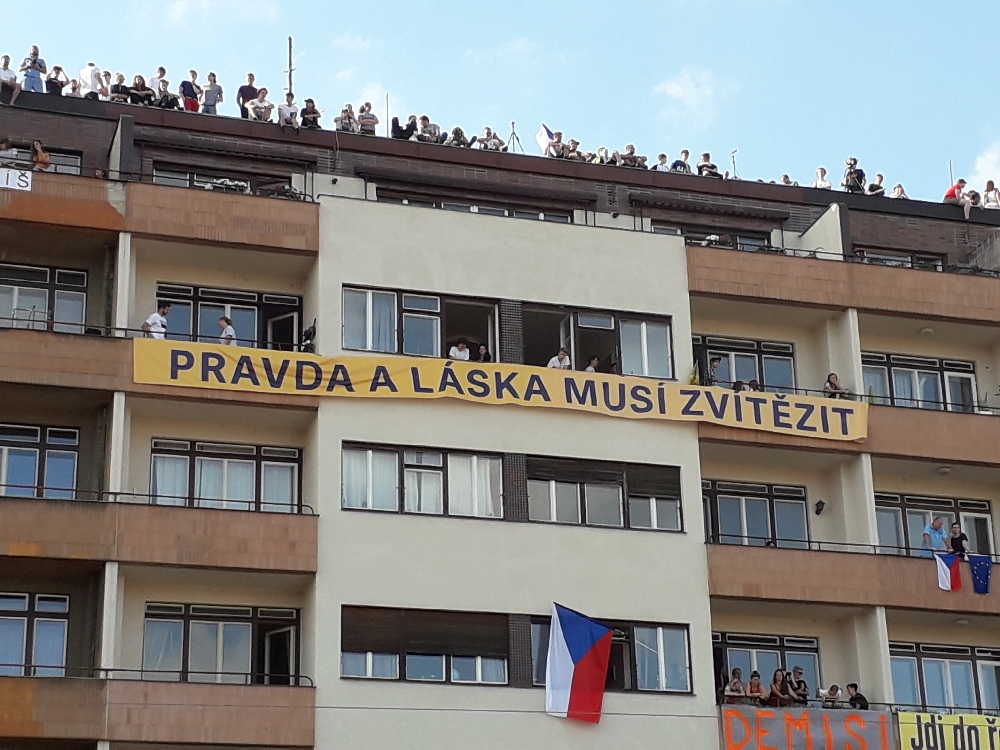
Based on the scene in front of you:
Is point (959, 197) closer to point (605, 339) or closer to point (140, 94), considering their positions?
point (605, 339)

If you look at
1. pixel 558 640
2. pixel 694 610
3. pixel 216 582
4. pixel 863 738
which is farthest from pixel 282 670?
pixel 863 738

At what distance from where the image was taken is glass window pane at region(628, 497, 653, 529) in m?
39.3

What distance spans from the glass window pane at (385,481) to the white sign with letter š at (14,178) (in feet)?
29.9

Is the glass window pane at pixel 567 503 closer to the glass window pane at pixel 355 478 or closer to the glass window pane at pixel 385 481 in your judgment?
the glass window pane at pixel 385 481

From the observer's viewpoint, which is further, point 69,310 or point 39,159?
point 69,310

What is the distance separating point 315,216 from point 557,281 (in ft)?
18.3

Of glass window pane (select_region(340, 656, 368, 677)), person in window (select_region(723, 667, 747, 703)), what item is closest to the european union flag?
person in window (select_region(723, 667, 747, 703))

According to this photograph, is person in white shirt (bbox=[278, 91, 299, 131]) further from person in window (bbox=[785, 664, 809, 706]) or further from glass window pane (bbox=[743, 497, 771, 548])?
person in window (bbox=[785, 664, 809, 706])

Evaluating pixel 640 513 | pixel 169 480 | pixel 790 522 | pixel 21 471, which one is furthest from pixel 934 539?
pixel 21 471

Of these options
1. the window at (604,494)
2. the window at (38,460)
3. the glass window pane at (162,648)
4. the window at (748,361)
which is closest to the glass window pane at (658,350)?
the window at (748,361)

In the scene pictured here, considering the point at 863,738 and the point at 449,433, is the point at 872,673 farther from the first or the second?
the point at 449,433

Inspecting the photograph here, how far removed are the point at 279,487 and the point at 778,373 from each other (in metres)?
12.6

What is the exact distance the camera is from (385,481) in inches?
1497

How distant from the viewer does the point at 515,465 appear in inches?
1531
